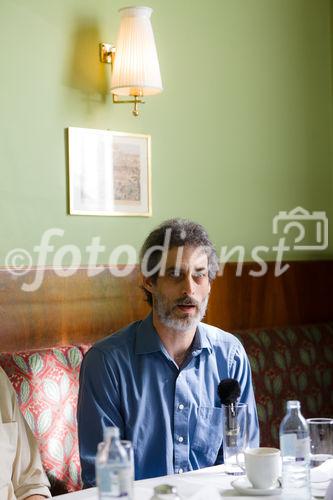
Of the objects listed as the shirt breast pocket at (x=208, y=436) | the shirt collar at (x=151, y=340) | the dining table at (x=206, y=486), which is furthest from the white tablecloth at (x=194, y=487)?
the shirt collar at (x=151, y=340)

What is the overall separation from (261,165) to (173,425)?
85.7 inches

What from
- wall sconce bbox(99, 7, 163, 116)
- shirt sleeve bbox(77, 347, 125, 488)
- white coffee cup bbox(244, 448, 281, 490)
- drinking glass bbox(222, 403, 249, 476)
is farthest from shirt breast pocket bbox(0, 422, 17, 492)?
wall sconce bbox(99, 7, 163, 116)

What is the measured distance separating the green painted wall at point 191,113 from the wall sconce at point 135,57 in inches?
5.0

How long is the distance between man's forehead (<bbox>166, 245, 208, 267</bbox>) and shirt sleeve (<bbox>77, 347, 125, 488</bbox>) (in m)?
0.40

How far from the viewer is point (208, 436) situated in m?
2.75

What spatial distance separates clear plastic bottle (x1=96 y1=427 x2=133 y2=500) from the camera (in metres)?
1.73

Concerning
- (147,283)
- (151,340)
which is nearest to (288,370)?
(147,283)

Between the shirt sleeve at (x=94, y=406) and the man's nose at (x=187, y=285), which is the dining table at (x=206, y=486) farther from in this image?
the man's nose at (x=187, y=285)

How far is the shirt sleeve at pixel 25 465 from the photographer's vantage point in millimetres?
2883

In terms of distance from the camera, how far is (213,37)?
439 cm

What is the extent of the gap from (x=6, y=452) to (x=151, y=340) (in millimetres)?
623

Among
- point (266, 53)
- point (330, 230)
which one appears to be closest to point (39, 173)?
point (266, 53)

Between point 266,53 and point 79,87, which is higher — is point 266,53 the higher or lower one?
the higher one

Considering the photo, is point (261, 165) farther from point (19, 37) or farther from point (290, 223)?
point (19, 37)
